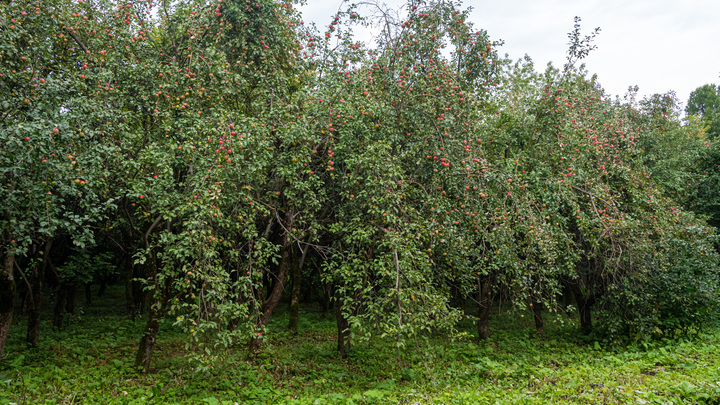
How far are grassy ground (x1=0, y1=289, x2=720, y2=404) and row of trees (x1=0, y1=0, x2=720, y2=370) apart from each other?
0.84m

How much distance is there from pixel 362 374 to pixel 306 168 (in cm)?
498

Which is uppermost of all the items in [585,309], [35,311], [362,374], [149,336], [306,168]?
[306,168]

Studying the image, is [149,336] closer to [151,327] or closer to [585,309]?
[151,327]

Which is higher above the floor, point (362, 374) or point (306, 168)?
point (306, 168)

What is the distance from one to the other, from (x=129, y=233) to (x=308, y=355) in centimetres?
691

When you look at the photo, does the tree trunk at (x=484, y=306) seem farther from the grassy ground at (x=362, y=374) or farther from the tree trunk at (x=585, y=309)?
the tree trunk at (x=585, y=309)

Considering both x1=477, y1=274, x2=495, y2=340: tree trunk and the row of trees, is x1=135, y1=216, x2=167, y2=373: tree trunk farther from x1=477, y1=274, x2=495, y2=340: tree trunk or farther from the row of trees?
x1=477, y1=274, x2=495, y2=340: tree trunk

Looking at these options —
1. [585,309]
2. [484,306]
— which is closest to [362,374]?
[484,306]

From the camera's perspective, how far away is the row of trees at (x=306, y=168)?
6.29 meters

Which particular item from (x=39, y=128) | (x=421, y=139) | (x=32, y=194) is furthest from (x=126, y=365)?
(x=421, y=139)

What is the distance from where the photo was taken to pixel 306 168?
8312mm

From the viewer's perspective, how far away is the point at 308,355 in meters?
10.8

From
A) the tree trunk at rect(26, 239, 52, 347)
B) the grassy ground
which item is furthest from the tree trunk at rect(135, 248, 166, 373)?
the tree trunk at rect(26, 239, 52, 347)

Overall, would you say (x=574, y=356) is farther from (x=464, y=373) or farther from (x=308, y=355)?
(x=308, y=355)
